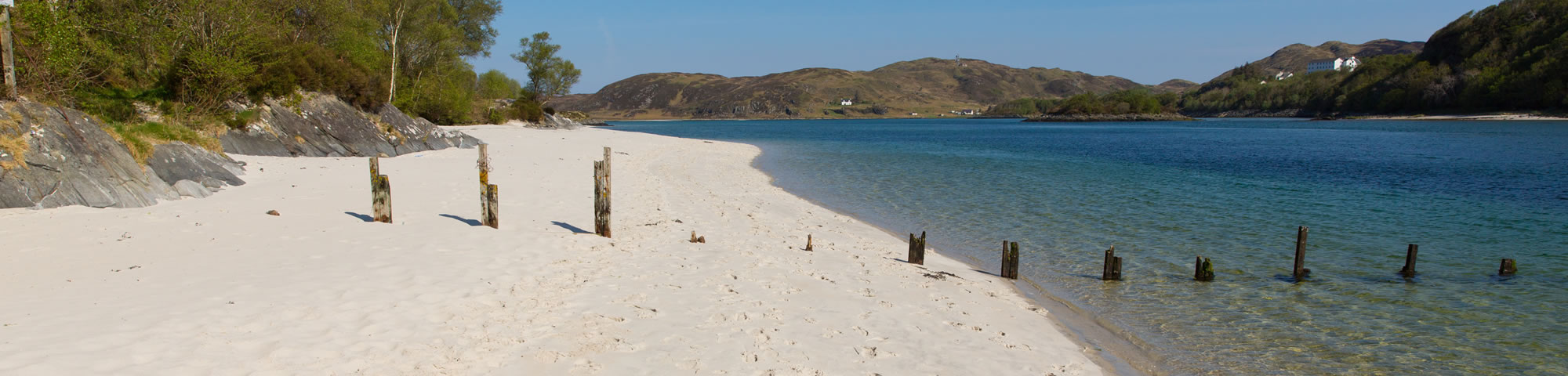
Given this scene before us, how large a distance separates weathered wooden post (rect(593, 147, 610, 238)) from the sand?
29 cm

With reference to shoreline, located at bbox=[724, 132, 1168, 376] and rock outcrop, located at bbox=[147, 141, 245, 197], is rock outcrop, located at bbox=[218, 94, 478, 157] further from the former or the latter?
shoreline, located at bbox=[724, 132, 1168, 376]

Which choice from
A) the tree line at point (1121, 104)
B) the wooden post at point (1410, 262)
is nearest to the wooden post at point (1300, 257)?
the wooden post at point (1410, 262)

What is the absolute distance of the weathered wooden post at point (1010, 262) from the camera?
10672mm

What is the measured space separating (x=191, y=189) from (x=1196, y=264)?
16712 mm

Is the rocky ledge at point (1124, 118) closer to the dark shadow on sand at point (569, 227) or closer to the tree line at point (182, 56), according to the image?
the tree line at point (182, 56)

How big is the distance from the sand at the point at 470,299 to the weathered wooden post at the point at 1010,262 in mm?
266

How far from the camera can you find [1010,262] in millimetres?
10773

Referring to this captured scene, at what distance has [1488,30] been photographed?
4973 inches

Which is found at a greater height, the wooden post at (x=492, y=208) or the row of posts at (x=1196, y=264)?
the wooden post at (x=492, y=208)

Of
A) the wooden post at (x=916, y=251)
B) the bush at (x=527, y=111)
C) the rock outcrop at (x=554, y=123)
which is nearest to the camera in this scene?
the wooden post at (x=916, y=251)

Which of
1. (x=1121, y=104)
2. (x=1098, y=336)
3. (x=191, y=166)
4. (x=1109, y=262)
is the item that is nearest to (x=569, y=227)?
(x=191, y=166)

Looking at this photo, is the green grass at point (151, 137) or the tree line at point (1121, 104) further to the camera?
the tree line at point (1121, 104)

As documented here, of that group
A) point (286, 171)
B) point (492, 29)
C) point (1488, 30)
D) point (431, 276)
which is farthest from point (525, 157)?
point (1488, 30)

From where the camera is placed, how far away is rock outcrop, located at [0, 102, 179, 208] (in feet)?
34.2
